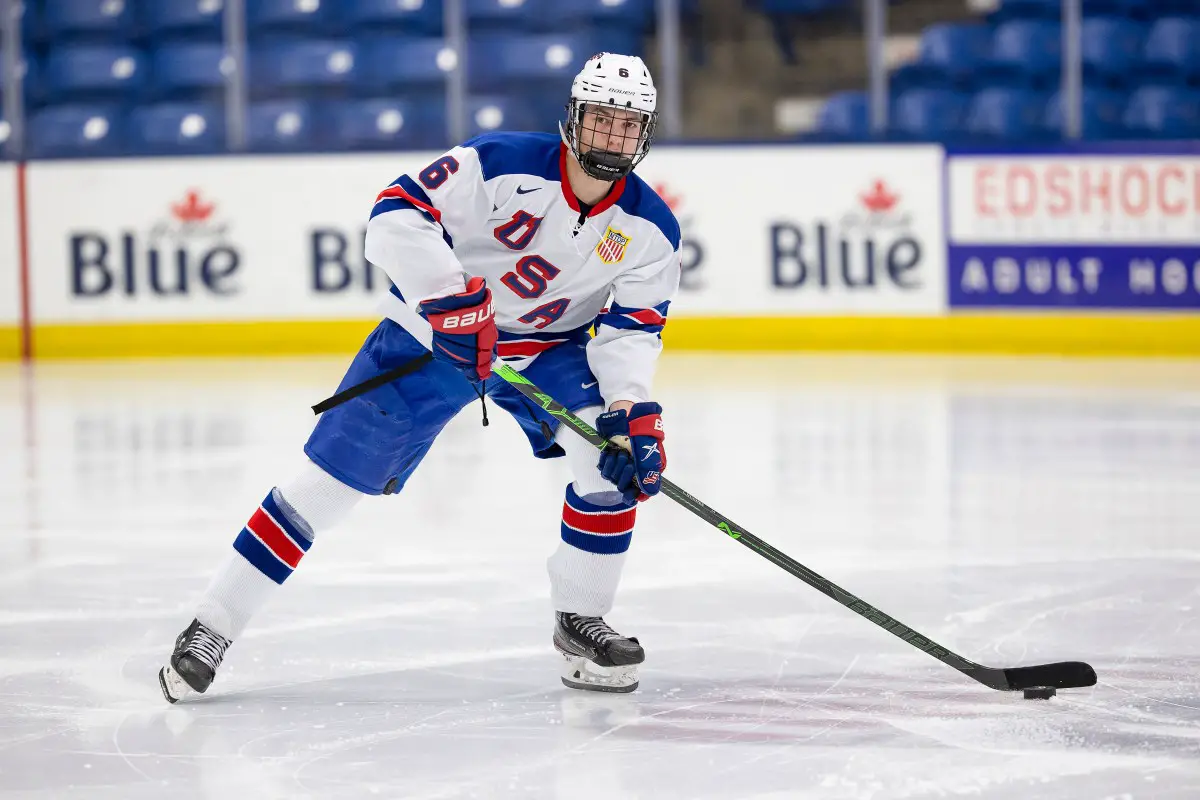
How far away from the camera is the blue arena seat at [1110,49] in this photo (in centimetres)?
866

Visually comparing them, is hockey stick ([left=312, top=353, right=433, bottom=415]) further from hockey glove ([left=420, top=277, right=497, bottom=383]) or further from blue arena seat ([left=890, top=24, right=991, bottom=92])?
blue arena seat ([left=890, top=24, right=991, bottom=92])

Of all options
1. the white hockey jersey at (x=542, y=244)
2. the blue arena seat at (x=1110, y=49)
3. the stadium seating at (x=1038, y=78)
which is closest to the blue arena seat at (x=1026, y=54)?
the stadium seating at (x=1038, y=78)

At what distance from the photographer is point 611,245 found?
2.86 m

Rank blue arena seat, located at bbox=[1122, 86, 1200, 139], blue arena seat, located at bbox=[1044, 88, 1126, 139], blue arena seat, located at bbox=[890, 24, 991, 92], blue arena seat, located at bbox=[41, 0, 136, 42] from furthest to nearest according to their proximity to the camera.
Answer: blue arena seat, located at bbox=[41, 0, 136, 42] → blue arena seat, located at bbox=[890, 24, 991, 92] → blue arena seat, located at bbox=[1044, 88, 1126, 139] → blue arena seat, located at bbox=[1122, 86, 1200, 139]

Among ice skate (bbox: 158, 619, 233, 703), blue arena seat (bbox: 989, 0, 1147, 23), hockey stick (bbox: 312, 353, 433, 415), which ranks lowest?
ice skate (bbox: 158, 619, 233, 703)

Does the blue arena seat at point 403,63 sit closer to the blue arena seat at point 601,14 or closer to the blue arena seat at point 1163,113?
the blue arena seat at point 601,14

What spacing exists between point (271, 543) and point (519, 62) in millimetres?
6507

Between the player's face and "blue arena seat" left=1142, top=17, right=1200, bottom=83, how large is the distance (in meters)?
6.71

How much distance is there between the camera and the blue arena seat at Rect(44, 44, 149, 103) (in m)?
9.15

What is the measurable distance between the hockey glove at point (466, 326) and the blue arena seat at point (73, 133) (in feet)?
22.4

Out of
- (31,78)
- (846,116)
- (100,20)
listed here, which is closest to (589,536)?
(846,116)

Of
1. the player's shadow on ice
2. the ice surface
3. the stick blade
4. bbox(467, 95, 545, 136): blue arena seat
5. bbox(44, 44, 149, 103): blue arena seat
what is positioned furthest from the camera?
bbox(44, 44, 149, 103): blue arena seat

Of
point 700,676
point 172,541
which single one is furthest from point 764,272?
point 700,676

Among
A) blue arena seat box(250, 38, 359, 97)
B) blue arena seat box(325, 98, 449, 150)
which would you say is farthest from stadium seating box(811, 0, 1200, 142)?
blue arena seat box(250, 38, 359, 97)
